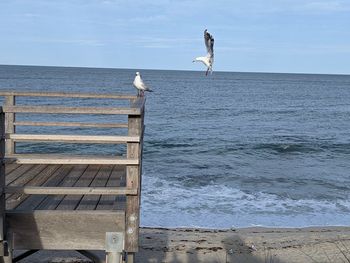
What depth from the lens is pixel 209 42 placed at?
222 inches

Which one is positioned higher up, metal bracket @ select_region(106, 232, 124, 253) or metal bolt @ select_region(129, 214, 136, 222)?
metal bracket @ select_region(106, 232, 124, 253)

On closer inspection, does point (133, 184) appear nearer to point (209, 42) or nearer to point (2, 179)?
point (2, 179)

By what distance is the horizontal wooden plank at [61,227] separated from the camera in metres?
4.68

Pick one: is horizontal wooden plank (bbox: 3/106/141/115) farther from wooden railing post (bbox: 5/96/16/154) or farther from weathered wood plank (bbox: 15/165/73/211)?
wooden railing post (bbox: 5/96/16/154)

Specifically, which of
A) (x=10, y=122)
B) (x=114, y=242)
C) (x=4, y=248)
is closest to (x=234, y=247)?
(x=10, y=122)

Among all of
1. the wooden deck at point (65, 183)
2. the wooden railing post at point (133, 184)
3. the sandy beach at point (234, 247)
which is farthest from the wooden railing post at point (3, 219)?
the sandy beach at point (234, 247)

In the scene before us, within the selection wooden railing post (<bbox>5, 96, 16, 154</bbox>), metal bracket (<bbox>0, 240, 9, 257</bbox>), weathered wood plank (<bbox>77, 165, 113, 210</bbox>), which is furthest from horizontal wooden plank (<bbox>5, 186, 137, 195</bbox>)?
wooden railing post (<bbox>5, 96, 16, 154</bbox>)

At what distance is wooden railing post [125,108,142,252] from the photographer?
4.41 m

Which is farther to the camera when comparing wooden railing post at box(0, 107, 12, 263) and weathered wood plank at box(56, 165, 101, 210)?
weathered wood plank at box(56, 165, 101, 210)

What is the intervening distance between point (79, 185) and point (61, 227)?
4.48 feet

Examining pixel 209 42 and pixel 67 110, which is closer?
pixel 67 110

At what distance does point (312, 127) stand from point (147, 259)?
1135 inches

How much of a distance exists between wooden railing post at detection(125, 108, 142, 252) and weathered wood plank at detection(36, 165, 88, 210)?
2.65 ft

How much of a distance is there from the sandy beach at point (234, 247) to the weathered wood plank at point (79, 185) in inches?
90.9
